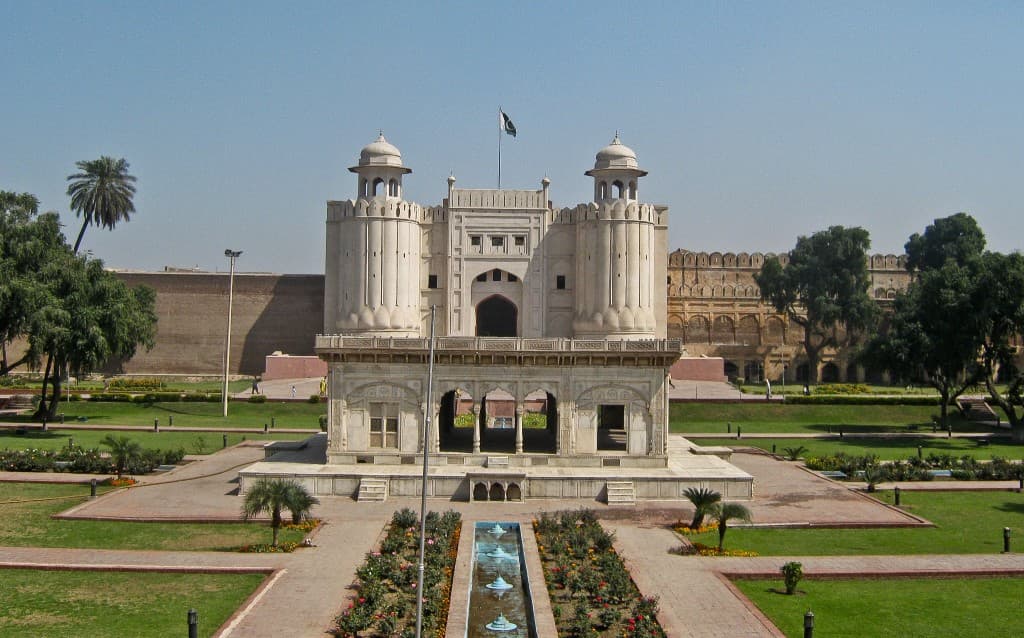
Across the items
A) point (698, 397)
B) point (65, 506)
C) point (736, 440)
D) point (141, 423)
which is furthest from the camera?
point (698, 397)

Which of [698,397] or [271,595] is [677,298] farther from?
[271,595]

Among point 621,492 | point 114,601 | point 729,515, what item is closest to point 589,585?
point 729,515

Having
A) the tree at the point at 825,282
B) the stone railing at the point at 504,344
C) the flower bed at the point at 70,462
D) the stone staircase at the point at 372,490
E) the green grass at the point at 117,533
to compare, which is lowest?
the green grass at the point at 117,533

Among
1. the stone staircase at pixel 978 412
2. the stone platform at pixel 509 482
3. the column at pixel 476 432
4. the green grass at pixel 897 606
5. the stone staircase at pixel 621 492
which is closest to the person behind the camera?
the green grass at pixel 897 606

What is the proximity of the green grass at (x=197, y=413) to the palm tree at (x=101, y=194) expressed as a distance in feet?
53.2

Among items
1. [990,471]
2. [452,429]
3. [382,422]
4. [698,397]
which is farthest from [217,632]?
[698,397]

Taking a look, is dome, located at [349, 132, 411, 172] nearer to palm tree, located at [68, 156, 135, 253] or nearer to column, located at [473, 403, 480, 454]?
column, located at [473, 403, 480, 454]

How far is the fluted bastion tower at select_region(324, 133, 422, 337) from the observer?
38094mm

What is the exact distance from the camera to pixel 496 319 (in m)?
43.9

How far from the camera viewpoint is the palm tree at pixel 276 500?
23.5 m

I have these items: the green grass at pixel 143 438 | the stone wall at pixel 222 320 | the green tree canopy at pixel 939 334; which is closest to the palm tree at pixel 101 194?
the stone wall at pixel 222 320

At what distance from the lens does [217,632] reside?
54.3 feet

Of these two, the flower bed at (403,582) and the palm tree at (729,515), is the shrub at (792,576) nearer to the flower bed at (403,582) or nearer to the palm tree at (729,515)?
the palm tree at (729,515)

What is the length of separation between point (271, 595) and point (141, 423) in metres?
29.4
